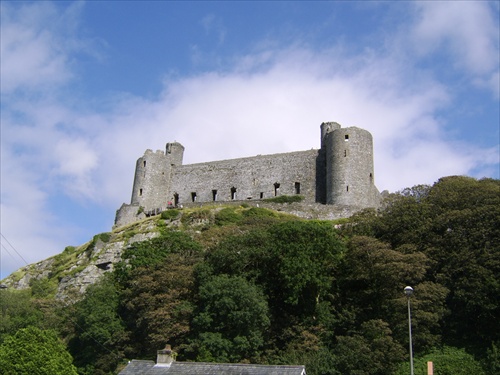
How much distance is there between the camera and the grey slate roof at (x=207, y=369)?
92.7 feet

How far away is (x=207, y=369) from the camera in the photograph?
29375 millimetres

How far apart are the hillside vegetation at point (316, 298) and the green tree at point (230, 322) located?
7cm

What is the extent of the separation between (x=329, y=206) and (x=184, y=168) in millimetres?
21618

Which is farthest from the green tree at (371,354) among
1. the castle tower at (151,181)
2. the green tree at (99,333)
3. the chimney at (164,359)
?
the castle tower at (151,181)

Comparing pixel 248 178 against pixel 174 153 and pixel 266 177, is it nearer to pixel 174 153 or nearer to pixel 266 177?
pixel 266 177

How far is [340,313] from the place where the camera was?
39.3m

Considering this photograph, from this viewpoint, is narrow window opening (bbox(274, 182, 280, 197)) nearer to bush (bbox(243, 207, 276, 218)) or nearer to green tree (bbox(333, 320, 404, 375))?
bush (bbox(243, 207, 276, 218))

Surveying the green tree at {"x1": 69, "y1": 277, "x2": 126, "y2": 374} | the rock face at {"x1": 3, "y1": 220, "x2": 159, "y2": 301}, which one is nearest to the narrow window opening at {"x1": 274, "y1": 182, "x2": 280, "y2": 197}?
the rock face at {"x1": 3, "y1": 220, "x2": 159, "y2": 301}

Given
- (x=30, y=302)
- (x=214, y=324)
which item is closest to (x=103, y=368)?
(x=214, y=324)

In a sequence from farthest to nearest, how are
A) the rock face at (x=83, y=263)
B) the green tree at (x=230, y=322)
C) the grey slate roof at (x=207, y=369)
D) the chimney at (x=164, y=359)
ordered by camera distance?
the rock face at (x=83, y=263) → the green tree at (x=230, y=322) → the chimney at (x=164, y=359) → the grey slate roof at (x=207, y=369)

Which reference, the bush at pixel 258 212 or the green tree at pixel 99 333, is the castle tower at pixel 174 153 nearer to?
the bush at pixel 258 212

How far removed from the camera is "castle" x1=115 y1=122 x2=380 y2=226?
6244 centimetres

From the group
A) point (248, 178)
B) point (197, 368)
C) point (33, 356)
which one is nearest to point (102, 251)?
point (248, 178)

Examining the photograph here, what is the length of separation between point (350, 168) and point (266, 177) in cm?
1088
